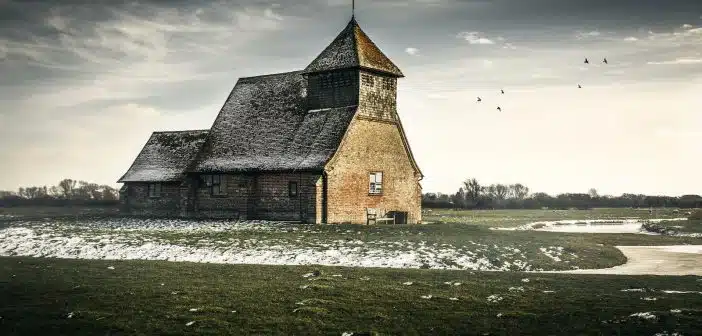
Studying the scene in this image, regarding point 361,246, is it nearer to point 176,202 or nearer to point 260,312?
point 260,312

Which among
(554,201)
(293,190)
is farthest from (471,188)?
(293,190)

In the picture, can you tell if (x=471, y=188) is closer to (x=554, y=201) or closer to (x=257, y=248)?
(x=554, y=201)

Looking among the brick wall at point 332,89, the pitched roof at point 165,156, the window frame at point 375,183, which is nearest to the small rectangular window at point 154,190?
the pitched roof at point 165,156

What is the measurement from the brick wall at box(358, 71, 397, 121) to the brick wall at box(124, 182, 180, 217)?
17222 mm

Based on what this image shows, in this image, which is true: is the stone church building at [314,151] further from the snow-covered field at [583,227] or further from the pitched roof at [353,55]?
the snow-covered field at [583,227]

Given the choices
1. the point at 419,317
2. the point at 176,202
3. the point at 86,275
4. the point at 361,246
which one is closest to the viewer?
the point at 419,317

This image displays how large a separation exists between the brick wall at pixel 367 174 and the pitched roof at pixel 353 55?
3.68 m

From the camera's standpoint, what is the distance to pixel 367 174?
43.0m

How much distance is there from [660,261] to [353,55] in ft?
77.7

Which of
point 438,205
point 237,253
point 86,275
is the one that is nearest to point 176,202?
point 237,253

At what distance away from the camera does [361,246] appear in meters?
28.2

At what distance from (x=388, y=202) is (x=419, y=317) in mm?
30564

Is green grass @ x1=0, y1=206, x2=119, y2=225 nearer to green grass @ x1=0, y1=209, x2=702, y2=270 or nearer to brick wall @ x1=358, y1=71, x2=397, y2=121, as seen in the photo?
green grass @ x1=0, y1=209, x2=702, y2=270

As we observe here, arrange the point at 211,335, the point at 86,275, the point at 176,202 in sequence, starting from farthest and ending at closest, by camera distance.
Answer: the point at 176,202, the point at 86,275, the point at 211,335
